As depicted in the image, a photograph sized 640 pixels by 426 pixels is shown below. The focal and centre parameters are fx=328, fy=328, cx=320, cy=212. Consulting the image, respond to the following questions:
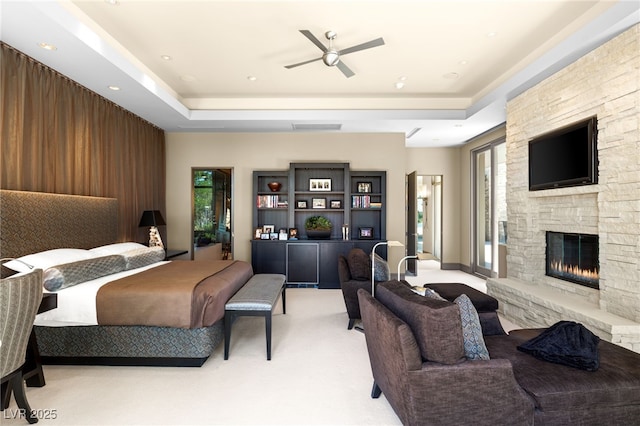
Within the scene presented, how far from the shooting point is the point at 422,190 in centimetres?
956

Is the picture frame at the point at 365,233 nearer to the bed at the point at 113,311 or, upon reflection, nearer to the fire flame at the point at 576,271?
the fire flame at the point at 576,271

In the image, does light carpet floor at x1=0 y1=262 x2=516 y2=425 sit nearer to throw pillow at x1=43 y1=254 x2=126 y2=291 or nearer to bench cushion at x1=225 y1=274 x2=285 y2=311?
bench cushion at x1=225 y1=274 x2=285 y2=311

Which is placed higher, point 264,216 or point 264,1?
point 264,1

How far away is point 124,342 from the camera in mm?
2820

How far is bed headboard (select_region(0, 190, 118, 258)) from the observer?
9.80 feet

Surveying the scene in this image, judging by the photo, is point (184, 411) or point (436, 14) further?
point (436, 14)

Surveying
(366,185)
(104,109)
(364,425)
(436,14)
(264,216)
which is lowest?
(364,425)

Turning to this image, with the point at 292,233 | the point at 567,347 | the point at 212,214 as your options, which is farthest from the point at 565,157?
the point at 212,214

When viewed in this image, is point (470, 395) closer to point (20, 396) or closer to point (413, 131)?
point (20, 396)

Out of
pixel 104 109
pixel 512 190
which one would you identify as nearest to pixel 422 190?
pixel 512 190

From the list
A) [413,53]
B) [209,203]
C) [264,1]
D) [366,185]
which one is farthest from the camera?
[209,203]

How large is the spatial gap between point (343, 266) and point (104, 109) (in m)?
3.85

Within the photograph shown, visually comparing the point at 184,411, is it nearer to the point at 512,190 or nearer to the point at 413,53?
the point at 413,53

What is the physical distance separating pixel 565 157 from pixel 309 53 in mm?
3088
